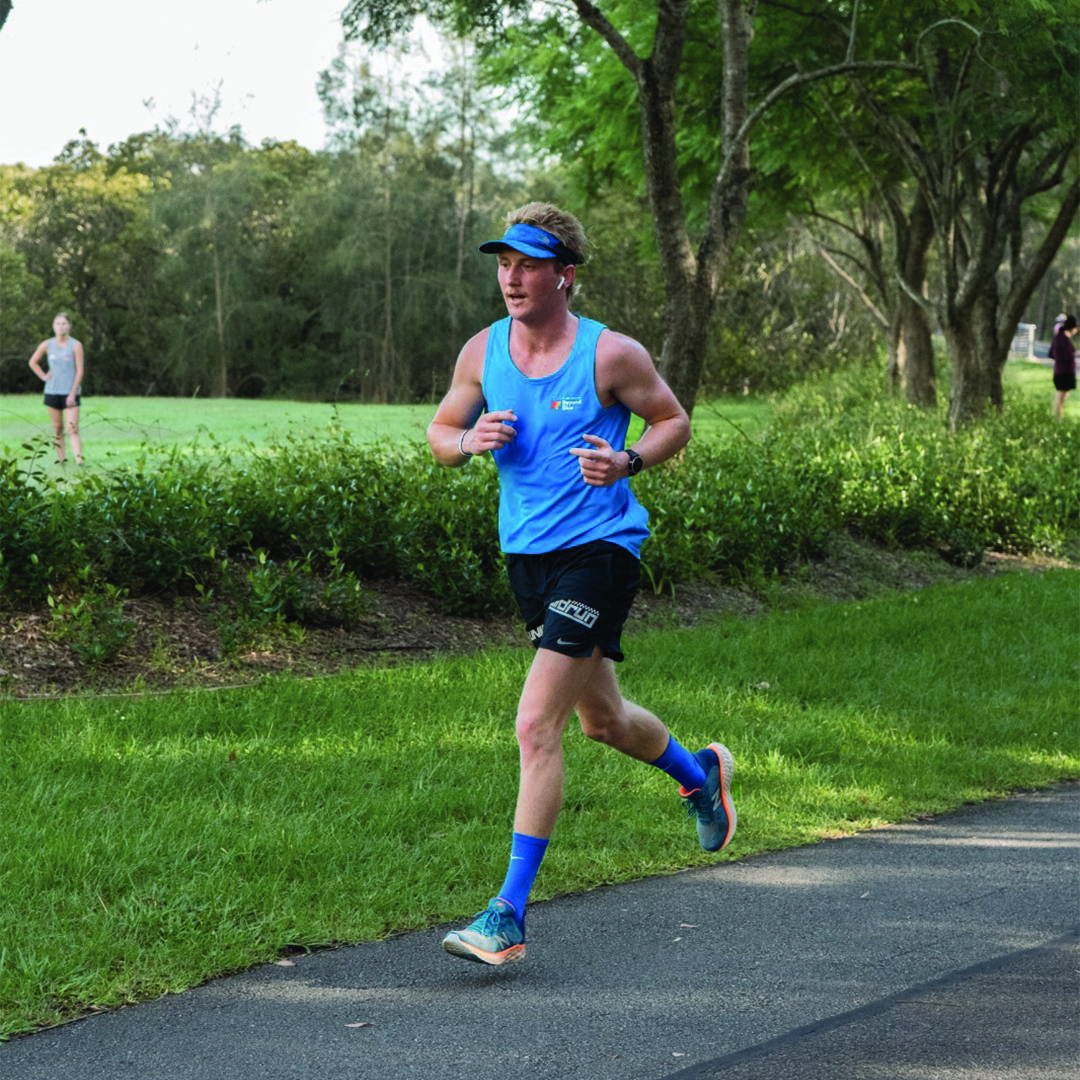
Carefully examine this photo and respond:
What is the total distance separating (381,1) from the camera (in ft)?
43.2

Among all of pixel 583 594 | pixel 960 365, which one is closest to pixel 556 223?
pixel 583 594

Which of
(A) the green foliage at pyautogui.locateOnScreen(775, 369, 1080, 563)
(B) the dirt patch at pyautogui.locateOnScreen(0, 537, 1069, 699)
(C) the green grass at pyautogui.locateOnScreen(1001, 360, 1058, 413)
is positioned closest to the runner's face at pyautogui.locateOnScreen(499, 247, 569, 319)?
(B) the dirt patch at pyautogui.locateOnScreen(0, 537, 1069, 699)

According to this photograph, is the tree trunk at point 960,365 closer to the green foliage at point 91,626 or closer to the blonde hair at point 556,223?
the green foliage at point 91,626

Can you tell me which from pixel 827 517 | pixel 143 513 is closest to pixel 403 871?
pixel 143 513

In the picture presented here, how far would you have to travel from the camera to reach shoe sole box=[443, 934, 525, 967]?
13.3 ft

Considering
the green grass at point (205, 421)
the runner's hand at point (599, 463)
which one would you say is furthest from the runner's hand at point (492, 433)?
the green grass at point (205, 421)

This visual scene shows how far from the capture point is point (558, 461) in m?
4.43

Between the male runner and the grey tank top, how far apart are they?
12501 millimetres

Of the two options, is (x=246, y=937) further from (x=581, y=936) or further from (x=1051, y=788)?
(x=1051, y=788)

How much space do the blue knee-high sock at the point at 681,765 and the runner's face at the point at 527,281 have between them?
1.51m

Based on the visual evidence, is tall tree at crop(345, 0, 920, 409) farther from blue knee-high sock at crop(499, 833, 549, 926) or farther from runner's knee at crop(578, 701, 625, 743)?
blue knee-high sock at crop(499, 833, 549, 926)

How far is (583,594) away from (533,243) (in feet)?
3.33

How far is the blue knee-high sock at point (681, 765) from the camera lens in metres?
5.06

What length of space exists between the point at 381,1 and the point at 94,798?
9.48 m
